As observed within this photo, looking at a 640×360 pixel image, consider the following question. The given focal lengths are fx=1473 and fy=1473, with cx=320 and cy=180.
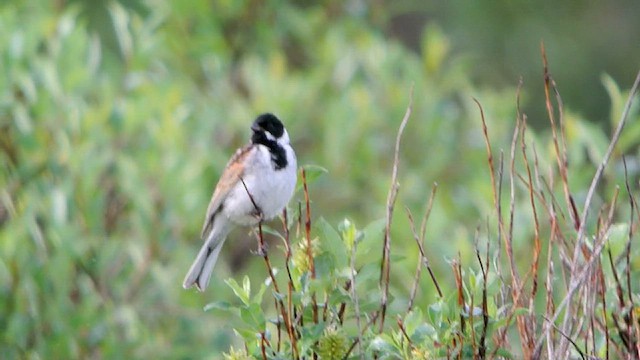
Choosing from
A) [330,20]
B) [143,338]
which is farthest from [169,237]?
[330,20]

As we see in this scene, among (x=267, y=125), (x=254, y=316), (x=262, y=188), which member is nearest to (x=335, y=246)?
(x=254, y=316)

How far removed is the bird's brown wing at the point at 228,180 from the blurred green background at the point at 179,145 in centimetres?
91

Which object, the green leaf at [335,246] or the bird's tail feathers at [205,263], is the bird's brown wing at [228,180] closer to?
the bird's tail feathers at [205,263]

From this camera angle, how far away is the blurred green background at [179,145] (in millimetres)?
6121

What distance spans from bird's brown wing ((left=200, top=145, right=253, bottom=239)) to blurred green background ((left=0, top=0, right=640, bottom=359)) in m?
0.91

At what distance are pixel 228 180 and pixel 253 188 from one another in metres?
0.35

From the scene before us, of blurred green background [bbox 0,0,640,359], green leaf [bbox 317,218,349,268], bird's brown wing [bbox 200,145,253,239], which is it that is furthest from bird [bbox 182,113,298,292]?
green leaf [bbox 317,218,349,268]

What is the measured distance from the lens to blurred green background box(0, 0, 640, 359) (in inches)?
241

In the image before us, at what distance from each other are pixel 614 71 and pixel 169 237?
6.47 m

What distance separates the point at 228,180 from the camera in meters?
5.30

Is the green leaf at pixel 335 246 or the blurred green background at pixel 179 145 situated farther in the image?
the blurred green background at pixel 179 145

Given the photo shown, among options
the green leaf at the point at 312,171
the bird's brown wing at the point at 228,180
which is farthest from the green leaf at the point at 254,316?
the bird's brown wing at the point at 228,180

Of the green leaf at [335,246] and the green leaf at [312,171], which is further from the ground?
the green leaf at [312,171]

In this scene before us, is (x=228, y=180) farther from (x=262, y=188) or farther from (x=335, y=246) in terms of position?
(x=335, y=246)
